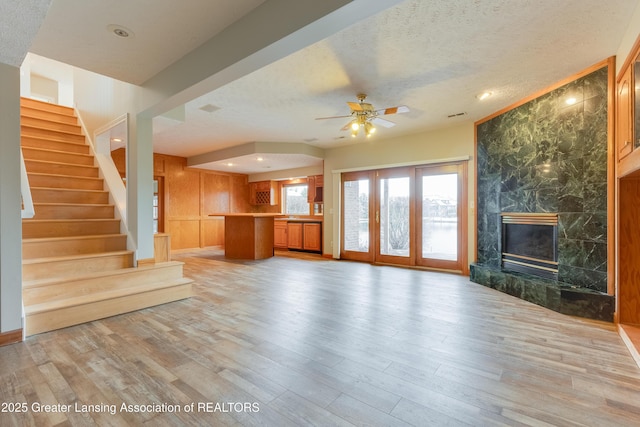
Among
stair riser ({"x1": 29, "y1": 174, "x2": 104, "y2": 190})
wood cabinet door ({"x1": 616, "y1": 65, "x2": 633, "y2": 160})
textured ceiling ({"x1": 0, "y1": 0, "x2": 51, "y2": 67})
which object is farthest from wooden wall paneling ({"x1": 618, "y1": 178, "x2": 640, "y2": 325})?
stair riser ({"x1": 29, "y1": 174, "x2": 104, "y2": 190})

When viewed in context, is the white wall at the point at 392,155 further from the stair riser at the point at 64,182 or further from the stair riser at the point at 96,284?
the stair riser at the point at 64,182

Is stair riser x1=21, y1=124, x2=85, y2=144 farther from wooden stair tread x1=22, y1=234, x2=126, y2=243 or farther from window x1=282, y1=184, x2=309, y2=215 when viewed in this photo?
window x1=282, y1=184, x2=309, y2=215

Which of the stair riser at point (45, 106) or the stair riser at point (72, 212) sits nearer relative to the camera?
the stair riser at point (72, 212)

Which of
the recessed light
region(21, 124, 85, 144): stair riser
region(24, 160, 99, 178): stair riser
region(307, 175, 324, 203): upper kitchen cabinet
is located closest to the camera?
region(24, 160, 99, 178): stair riser

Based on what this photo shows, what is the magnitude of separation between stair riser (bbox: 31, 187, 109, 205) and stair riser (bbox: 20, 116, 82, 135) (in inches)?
63.8

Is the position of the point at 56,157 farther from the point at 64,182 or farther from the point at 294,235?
the point at 294,235

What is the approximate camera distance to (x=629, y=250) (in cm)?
269

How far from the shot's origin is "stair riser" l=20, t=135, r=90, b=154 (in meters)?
4.32

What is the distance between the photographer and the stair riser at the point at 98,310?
2605 mm

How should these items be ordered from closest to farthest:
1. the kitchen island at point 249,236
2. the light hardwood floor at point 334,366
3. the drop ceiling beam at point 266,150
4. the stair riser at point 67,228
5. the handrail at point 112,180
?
the light hardwood floor at point 334,366, the stair riser at point 67,228, the handrail at point 112,180, the drop ceiling beam at point 266,150, the kitchen island at point 249,236

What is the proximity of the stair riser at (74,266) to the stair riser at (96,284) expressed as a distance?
0.77 feet

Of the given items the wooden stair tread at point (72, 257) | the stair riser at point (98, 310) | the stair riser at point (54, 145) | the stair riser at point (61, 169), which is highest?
the stair riser at point (54, 145)

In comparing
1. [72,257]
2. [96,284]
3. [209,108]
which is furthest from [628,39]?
[72,257]

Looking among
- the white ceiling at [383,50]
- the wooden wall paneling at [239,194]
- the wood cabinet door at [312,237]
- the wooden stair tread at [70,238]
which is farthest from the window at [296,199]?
the wooden stair tread at [70,238]
